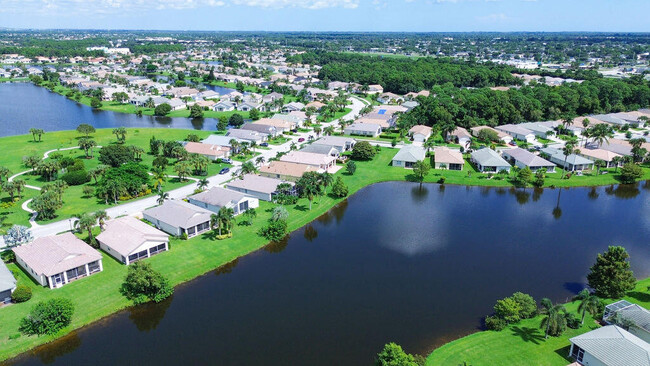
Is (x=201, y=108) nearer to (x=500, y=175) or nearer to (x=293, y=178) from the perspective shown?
(x=293, y=178)

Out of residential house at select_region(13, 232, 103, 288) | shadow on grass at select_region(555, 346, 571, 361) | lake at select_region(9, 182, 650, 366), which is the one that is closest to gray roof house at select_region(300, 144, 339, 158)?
lake at select_region(9, 182, 650, 366)

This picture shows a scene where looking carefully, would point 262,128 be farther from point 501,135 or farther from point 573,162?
point 573,162

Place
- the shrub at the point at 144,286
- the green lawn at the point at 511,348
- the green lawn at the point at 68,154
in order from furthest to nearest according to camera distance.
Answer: the green lawn at the point at 68,154, the shrub at the point at 144,286, the green lawn at the point at 511,348

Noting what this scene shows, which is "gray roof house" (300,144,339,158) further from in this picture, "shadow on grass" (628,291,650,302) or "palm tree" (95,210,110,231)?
"shadow on grass" (628,291,650,302)

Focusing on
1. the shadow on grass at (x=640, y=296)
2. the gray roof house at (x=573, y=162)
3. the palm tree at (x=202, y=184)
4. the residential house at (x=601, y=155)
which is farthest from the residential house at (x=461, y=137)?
the palm tree at (x=202, y=184)

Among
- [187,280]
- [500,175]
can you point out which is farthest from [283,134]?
[187,280]

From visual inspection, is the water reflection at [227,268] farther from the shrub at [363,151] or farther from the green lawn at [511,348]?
the shrub at [363,151]
